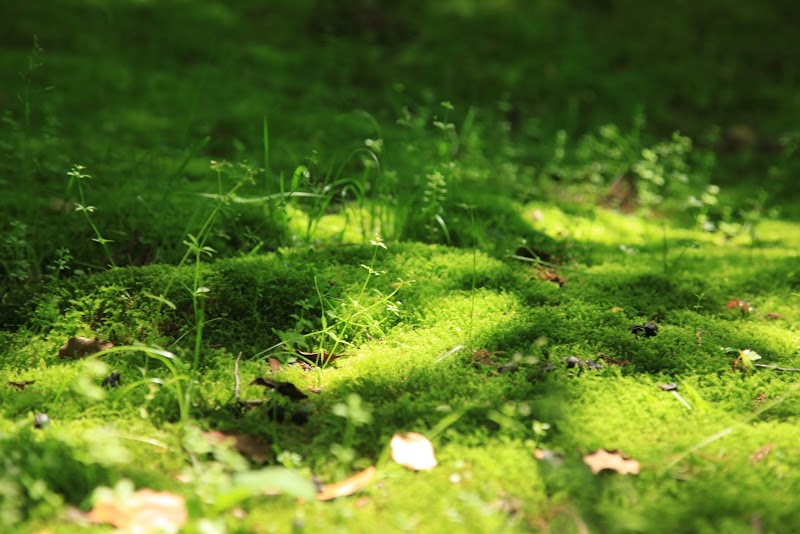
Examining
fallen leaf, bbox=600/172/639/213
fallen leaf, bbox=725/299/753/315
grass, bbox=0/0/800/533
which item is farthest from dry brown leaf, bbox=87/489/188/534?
fallen leaf, bbox=600/172/639/213

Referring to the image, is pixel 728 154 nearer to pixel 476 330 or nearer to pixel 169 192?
pixel 476 330

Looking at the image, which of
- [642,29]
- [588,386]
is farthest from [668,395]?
[642,29]

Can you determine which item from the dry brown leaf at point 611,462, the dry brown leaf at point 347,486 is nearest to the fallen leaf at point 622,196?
the dry brown leaf at point 611,462

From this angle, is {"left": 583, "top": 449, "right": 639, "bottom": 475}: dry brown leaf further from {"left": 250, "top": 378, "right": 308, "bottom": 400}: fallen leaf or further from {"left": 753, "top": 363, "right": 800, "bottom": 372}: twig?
{"left": 250, "top": 378, "right": 308, "bottom": 400}: fallen leaf

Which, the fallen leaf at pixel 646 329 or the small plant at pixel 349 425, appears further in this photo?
the fallen leaf at pixel 646 329

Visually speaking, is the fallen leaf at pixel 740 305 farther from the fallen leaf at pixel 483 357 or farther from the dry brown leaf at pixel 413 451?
the dry brown leaf at pixel 413 451

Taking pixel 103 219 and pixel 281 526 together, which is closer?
pixel 281 526
